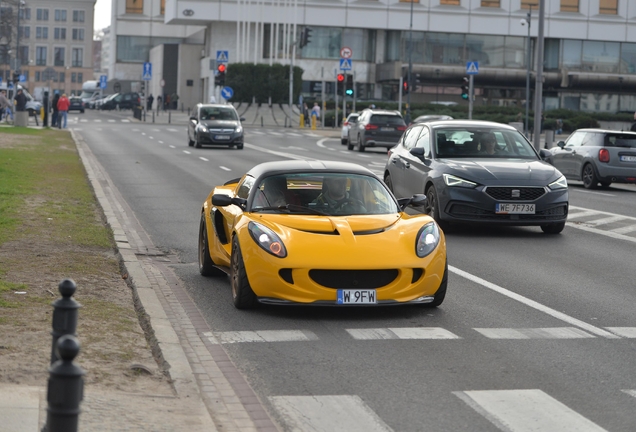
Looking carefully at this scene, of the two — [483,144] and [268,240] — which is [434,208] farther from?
[268,240]

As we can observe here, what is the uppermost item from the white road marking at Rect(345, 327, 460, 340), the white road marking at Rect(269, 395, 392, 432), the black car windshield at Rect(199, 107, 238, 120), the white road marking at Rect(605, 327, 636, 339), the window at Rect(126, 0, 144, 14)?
the window at Rect(126, 0, 144, 14)

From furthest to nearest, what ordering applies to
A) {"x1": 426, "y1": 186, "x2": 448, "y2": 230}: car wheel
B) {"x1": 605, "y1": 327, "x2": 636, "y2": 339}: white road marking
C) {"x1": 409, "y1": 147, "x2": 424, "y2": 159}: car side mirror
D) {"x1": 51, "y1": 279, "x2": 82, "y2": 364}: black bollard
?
1. {"x1": 409, "y1": 147, "x2": 424, "y2": 159}: car side mirror
2. {"x1": 426, "y1": 186, "x2": 448, "y2": 230}: car wheel
3. {"x1": 605, "y1": 327, "x2": 636, "y2": 339}: white road marking
4. {"x1": 51, "y1": 279, "x2": 82, "y2": 364}: black bollard

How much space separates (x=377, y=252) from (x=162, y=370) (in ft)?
8.77

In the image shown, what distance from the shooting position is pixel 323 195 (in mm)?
10266

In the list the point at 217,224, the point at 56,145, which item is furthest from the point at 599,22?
the point at 217,224


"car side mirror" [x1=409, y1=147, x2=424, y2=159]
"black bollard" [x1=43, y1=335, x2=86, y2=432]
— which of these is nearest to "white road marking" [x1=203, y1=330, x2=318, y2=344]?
"black bollard" [x1=43, y1=335, x2=86, y2=432]

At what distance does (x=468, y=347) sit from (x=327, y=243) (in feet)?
5.38

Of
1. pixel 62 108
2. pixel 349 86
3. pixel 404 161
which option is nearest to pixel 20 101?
pixel 62 108

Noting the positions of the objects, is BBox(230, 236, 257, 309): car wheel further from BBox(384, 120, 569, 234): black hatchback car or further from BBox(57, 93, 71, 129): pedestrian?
BBox(57, 93, 71, 129): pedestrian

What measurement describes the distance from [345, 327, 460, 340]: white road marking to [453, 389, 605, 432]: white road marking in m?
1.75

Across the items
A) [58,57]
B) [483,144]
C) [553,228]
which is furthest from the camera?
[58,57]

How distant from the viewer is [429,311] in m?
9.67

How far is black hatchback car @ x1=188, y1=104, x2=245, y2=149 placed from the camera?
42.3 meters

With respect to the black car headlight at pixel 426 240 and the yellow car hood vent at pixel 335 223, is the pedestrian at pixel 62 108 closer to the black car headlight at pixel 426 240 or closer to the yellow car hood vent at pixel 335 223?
the yellow car hood vent at pixel 335 223
